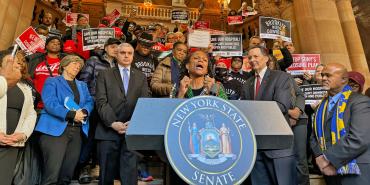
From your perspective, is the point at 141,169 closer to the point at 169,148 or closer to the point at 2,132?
the point at 2,132

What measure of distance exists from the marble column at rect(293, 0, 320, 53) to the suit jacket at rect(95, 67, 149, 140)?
6013mm

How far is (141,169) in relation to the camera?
13.5 ft

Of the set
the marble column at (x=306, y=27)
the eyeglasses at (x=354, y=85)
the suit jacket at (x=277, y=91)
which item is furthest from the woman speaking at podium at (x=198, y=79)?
the marble column at (x=306, y=27)

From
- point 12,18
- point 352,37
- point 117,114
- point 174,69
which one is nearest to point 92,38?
point 174,69

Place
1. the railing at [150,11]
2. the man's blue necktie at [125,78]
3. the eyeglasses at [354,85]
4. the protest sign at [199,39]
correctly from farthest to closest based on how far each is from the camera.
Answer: the railing at [150,11], the protest sign at [199,39], the man's blue necktie at [125,78], the eyeglasses at [354,85]

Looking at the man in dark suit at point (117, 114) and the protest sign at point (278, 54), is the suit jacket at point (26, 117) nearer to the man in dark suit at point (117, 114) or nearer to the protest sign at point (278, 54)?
the man in dark suit at point (117, 114)

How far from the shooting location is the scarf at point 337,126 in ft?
8.86

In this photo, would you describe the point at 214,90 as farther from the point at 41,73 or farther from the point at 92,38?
the point at 92,38

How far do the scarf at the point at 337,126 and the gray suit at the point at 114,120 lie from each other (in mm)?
1878

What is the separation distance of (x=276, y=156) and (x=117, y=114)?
1717 millimetres

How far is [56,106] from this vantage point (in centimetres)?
346

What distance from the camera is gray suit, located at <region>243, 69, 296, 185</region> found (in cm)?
292

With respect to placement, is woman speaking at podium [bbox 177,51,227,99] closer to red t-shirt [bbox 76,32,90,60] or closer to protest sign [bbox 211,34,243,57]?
red t-shirt [bbox 76,32,90,60]

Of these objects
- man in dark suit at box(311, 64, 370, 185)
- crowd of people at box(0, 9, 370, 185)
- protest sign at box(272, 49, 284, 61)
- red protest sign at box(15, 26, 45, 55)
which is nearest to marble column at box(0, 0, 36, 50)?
red protest sign at box(15, 26, 45, 55)
